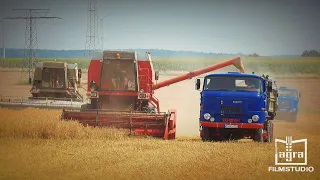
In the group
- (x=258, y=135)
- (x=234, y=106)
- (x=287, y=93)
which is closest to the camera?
(x=234, y=106)

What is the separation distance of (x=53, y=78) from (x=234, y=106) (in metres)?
17.3

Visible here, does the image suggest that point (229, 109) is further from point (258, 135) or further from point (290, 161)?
point (290, 161)

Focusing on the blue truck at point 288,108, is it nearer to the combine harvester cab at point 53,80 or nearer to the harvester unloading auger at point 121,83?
the combine harvester cab at point 53,80

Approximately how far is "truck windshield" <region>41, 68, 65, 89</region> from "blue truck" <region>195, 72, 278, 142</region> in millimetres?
15896

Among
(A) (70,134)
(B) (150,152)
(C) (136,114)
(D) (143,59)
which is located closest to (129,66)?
(D) (143,59)

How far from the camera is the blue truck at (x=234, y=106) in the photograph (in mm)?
17469

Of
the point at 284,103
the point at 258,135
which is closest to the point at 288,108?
the point at 284,103

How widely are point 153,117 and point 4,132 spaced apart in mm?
4936

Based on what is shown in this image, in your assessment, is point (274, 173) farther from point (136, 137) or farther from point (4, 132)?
point (4, 132)

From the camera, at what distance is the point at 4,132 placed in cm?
1844

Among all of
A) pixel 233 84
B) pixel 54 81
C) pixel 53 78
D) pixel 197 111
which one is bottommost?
pixel 197 111

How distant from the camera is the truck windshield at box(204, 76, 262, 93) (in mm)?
17875

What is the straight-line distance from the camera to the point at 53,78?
107 ft

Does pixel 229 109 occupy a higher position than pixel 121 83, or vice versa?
pixel 121 83
